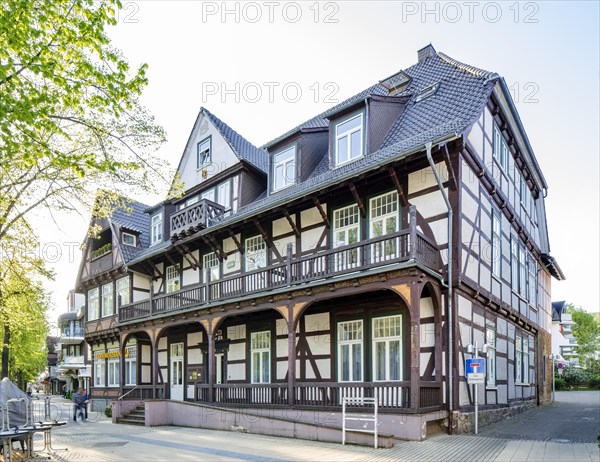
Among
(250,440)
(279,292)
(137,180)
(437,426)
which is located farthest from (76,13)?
(437,426)

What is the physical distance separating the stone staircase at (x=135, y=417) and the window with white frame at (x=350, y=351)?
771cm

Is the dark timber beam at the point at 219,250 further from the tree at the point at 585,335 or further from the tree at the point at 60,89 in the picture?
the tree at the point at 585,335

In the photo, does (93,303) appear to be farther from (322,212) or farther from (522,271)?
(522,271)

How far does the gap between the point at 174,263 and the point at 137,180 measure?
36.1 feet

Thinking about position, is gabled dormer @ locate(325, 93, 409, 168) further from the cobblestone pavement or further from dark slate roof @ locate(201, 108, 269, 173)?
the cobblestone pavement

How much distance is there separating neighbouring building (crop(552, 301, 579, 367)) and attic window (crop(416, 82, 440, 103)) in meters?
30.7

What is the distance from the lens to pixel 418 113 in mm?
16766

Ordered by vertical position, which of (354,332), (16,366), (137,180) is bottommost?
(16,366)

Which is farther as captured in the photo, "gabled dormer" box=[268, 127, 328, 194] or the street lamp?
"gabled dormer" box=[268, 127, 328, 194]

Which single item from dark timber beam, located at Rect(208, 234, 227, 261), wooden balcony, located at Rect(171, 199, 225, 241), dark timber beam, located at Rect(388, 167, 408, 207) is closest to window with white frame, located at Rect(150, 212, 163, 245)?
wooden balcony, located at Rect(171, 199, 225, 241)

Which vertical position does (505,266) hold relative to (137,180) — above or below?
below

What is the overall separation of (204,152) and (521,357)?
15713 millimetres

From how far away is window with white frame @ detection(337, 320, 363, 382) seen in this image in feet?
50.1

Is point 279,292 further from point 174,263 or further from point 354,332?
point 174,263
